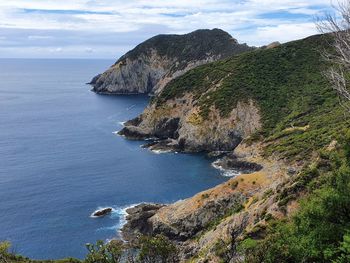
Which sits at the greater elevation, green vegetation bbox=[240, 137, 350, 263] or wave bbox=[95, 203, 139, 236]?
green vegetation bbox=[240, 137, 350, 263]

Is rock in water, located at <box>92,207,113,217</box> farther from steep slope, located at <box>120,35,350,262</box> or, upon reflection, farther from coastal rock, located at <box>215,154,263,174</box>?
coastal rock, located at <box>215,154,263,174</box>

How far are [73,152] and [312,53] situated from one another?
78.6m

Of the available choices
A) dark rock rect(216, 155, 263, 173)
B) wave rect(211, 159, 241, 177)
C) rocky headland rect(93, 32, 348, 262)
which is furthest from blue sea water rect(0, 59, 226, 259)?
rocky headland rect(93, 32, 348, 262)

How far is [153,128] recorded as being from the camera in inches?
5025

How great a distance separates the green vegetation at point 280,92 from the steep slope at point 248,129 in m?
0.29

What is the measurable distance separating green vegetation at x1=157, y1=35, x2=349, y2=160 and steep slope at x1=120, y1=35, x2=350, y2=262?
0.95ft

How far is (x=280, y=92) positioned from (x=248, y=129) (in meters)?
21.0

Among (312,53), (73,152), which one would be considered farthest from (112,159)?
(312,53)

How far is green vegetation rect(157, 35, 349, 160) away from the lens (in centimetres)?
9438

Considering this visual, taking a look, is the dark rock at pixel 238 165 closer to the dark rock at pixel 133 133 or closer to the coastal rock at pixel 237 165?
the coastal rock at pixel 237 165

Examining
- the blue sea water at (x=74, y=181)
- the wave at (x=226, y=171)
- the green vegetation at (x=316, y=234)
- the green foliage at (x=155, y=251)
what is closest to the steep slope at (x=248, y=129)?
the wave at (x=226, y=171)

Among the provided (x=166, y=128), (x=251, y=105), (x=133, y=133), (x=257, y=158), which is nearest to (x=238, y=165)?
(x=257, y=158)

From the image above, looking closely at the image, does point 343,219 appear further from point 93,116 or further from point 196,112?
point 93,116

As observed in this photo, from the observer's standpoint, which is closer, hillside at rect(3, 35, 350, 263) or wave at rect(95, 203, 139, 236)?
hillside at rect(3, 35, 350, 263)
